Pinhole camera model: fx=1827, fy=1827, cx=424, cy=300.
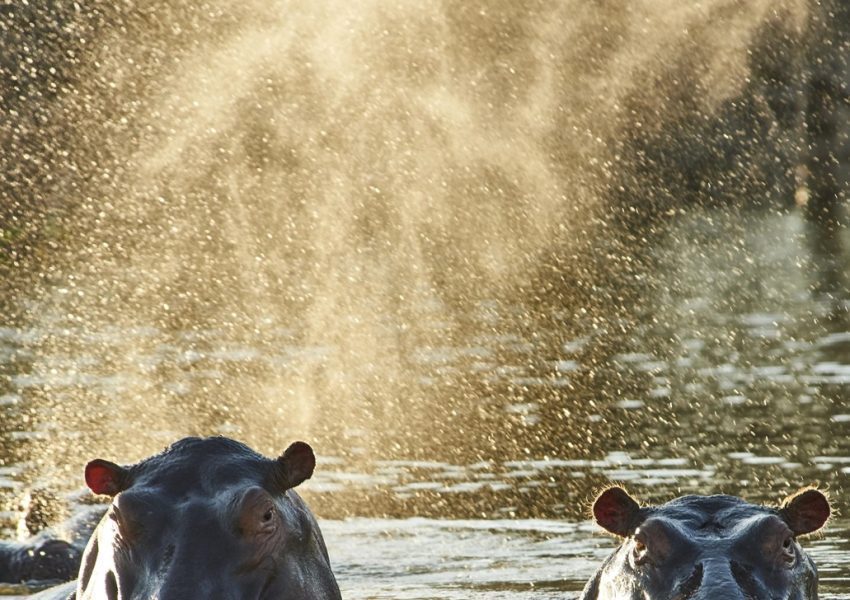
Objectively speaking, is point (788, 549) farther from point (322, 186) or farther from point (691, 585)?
point (322, 186)

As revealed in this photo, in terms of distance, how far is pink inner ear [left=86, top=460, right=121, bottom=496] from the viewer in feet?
28.1

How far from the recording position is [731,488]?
15727mm

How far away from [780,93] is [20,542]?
40573 mm

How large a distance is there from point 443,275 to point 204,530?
27.7 metres

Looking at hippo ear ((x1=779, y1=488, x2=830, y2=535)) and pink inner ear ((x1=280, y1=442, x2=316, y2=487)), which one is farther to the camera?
pink inner ear ((x1=280, y1=442, x2=316, y2=487))

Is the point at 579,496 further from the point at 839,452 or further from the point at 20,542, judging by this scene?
the point at 20,542

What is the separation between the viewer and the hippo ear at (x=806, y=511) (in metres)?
8.59

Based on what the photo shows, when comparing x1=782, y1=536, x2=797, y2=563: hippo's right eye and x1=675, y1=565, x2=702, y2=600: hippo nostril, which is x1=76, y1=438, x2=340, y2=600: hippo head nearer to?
x1=675, y1=565, x2=702, y2=600: hippo nostril

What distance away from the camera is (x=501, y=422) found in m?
19.8

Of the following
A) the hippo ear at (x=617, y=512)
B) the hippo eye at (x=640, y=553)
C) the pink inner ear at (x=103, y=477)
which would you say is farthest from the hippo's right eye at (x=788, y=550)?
the pink inner ear at (x=103, y=477)

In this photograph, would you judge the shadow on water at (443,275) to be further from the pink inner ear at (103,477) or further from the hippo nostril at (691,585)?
the hippo nostril at (691,585)

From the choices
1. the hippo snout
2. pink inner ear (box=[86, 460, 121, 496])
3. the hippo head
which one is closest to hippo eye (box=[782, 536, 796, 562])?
the hippo snout

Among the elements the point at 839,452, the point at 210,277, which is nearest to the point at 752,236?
the point at 210,277

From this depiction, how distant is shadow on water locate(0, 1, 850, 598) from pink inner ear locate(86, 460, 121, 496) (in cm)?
363
